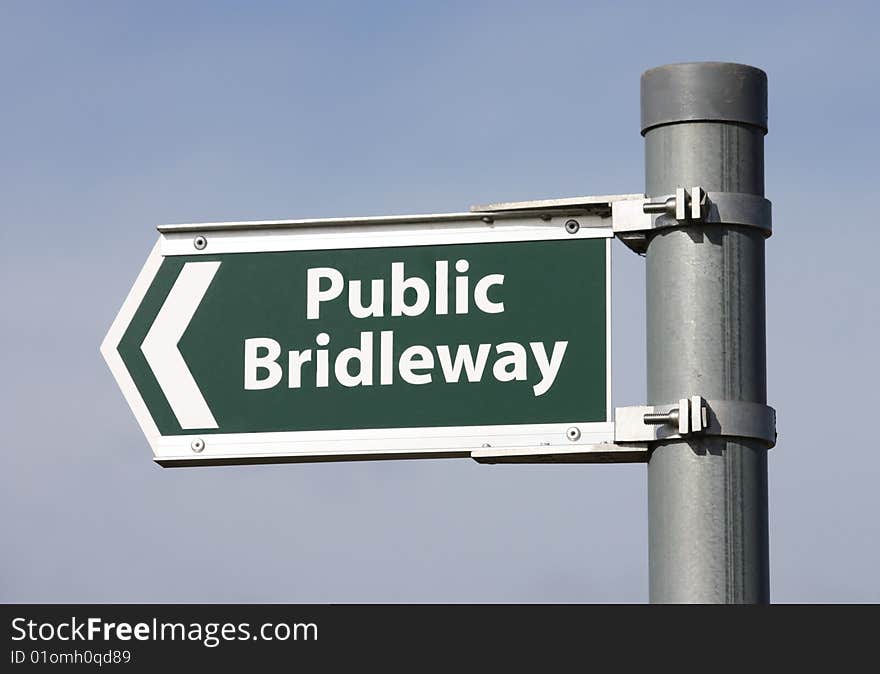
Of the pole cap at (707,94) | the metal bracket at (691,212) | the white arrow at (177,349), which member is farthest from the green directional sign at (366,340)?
the pole cap at (707,94)

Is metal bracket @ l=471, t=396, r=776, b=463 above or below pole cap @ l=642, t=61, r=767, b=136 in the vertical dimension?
below

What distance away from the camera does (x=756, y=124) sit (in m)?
4.52

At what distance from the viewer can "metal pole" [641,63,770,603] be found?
431 centimetres

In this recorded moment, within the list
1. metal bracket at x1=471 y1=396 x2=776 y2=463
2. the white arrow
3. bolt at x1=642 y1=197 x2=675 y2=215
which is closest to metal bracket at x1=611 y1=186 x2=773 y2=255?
bolt at x1=642 y1=197 x2=675 y2=215

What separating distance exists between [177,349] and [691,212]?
4.60 ft

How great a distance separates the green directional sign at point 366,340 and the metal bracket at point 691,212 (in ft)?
0.39

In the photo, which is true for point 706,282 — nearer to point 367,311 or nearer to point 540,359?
point 540,359

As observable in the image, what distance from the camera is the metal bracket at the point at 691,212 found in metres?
4.40

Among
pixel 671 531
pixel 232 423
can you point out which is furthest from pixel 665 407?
pixel 232 423

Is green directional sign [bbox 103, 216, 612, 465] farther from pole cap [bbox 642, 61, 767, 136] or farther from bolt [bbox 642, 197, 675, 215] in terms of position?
pole cap [bbox 642, 61, 767, 136]

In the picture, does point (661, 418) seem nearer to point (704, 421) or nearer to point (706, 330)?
point (704, 421)

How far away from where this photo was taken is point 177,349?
4816 millimetres
